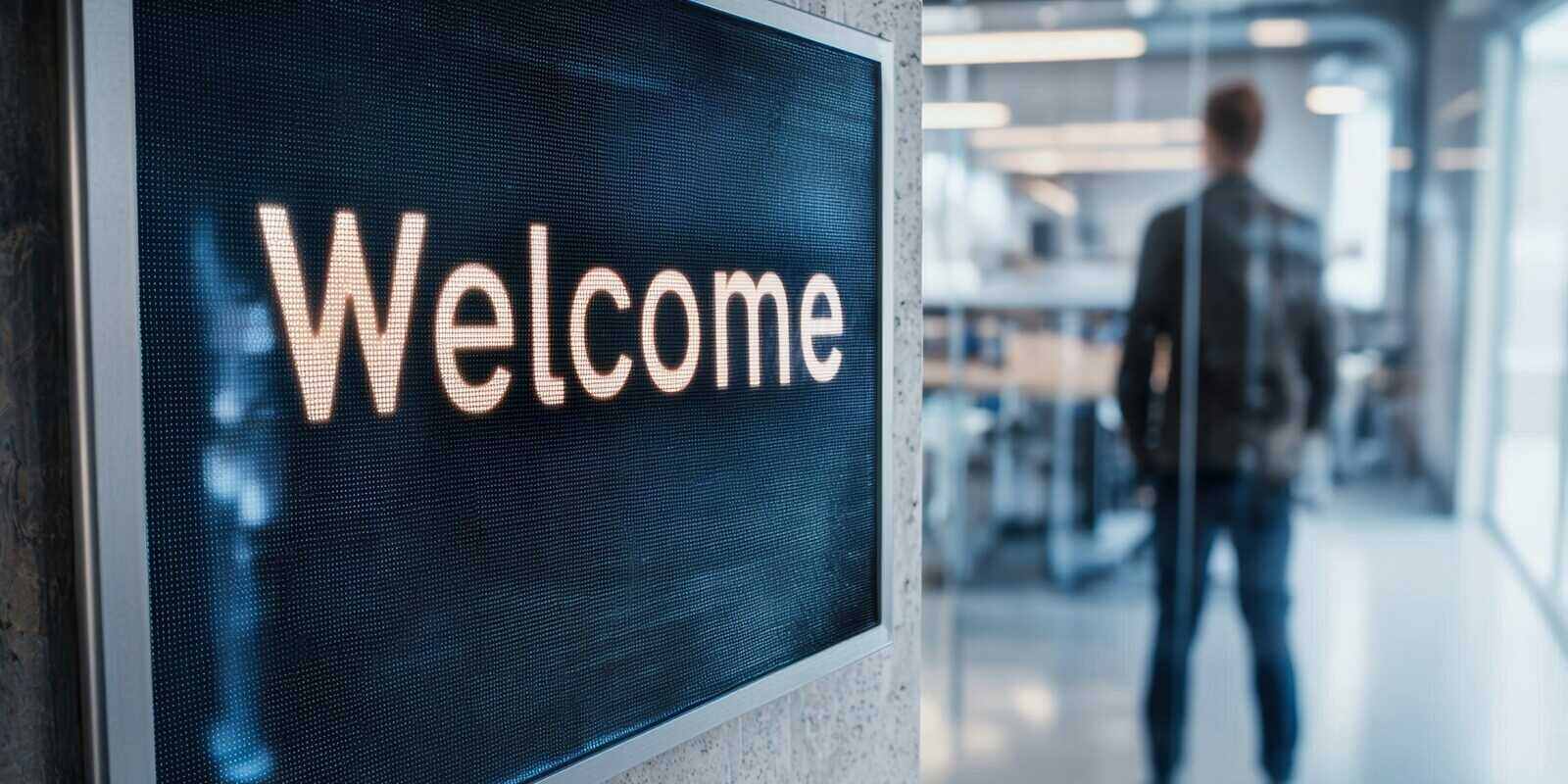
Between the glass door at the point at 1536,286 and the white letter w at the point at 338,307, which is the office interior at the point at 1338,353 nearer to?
the glass door at the point at 1536,286

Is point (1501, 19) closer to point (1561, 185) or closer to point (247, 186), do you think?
point (1561, 185)

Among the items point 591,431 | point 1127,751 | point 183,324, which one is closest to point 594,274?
point 591,431

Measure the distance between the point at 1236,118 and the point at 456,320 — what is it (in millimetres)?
3267

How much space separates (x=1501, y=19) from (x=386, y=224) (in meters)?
3.50

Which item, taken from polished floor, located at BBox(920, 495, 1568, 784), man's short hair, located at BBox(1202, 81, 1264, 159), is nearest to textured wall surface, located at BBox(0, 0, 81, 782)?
polished floor, located at BBox(920, 495, 1568, 784)

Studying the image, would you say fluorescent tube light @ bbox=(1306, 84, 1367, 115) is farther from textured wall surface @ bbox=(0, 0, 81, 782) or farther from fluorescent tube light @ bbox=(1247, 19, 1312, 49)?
textured wall surface @ bbox=(0, 0, 81, 782)

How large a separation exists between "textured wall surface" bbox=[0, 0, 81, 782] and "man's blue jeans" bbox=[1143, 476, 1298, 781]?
3177 mm

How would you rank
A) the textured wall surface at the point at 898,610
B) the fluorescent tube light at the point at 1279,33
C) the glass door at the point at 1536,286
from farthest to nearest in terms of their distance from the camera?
the fluorescent tube light at the point at 1279,33
the glass door at the point at 1536,286
the textured wall surface at the point at 898,610

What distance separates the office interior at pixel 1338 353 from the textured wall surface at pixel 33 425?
283 centimetres

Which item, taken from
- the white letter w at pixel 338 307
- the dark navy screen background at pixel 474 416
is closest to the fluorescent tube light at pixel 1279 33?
the dark navy screen background at pixel 474 416

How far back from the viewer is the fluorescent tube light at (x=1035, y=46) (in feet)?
12.1

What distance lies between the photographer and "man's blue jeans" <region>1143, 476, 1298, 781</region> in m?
3.34

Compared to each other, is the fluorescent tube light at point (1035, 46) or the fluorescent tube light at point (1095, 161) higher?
the fluorescent tube light at point (1035, 46)

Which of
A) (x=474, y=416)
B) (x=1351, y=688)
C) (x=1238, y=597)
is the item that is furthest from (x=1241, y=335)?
(x=474, y=416)
